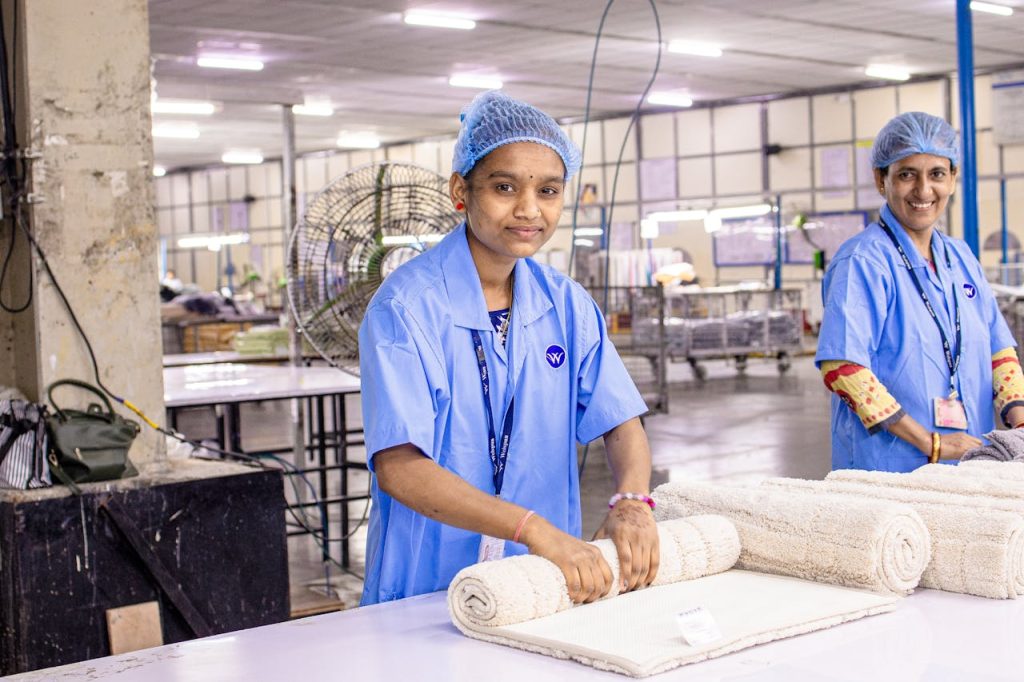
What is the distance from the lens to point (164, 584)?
3.47 m

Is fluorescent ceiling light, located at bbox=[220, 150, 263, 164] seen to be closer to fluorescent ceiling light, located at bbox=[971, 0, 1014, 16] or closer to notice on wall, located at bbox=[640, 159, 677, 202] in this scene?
notice on wall, located at bbox=[640, 159, 677, 202]

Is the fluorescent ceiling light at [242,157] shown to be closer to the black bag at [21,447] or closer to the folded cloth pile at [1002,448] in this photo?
the black bag at [21,447]

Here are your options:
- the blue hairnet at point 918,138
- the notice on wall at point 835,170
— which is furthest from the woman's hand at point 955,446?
the notice on wall at point 835,170

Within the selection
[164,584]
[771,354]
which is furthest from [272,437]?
[164,584]

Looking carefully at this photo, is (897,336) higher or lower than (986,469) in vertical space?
higher

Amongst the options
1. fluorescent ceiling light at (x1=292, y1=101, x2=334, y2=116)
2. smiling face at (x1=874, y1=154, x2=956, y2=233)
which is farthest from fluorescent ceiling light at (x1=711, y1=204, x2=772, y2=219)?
smiling face at (x1=874, y1=154, x2=956, y2=233)

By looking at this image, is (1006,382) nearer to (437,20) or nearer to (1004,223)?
(437,20)

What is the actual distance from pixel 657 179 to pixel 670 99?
6.63 feet

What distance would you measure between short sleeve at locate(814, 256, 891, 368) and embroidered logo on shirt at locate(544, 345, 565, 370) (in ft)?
3.39

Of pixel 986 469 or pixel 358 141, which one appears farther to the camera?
pixel 358 141

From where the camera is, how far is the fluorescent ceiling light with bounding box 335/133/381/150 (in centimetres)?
2304

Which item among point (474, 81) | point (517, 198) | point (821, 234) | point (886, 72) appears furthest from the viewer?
point (821, 234)

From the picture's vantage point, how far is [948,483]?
2104mm

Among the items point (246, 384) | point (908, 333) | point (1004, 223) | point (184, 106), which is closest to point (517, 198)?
point (908, 333)
